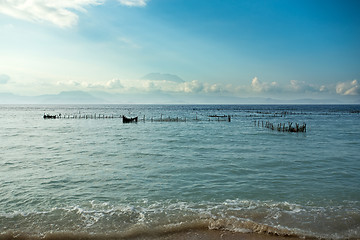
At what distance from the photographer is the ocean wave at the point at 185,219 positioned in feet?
33.3

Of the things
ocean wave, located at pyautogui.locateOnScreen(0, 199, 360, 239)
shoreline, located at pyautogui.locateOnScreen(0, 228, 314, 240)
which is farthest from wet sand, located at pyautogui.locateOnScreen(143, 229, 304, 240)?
ocean wave, located at pyautogui.locateOnScreen(0, 199, 360, 239)

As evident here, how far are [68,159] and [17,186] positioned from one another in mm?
8130

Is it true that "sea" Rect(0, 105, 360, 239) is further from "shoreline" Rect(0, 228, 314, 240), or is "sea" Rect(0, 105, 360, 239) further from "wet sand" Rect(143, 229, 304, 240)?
"wet sand" Rect(143, 229, 304, 240)

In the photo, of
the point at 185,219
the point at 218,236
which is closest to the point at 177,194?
the point at 185,219

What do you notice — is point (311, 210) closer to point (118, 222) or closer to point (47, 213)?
point (118, 222)

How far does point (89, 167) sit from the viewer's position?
21.1 meters

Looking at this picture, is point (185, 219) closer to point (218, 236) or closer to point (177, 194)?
point (218, 236)

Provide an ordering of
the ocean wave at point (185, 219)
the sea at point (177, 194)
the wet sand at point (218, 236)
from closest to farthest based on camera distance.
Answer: the wet sand at point (218, 236)
the ocean wave at point (185, 219)
the sea at point (177, 194)

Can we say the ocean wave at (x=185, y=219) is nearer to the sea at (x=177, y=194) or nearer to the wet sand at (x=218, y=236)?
the sea at (x=177, y=194)

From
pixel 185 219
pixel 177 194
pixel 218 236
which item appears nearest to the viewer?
pixel 218 236

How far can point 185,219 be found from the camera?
1123 centimetres

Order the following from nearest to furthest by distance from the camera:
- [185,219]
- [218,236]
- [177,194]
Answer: [218,236], [185,219], [177,194]

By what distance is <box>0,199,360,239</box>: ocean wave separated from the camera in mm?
10141

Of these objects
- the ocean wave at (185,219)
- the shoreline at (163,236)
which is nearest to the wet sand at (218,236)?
the shoreline at (163,236)
